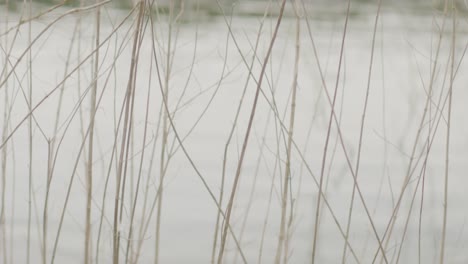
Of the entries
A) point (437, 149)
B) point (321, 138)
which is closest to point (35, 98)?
point (321, 138)

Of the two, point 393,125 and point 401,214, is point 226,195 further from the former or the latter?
point 393,125

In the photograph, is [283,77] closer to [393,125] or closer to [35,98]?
[393,125]

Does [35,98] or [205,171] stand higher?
[35,98]

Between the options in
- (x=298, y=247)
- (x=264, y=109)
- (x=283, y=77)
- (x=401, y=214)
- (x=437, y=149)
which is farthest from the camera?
(x=283, y=77)

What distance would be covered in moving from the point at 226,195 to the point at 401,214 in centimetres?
71

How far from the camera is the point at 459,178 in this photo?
4.18 m

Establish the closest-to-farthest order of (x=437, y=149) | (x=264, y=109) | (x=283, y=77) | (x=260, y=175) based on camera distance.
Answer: (x=260, y=175)
(x=437, y=149)
(x=264, y=109)
(x=283, y=77)

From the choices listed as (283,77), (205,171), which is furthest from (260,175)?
(283,77)

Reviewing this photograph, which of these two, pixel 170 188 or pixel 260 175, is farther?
pixel 260 175

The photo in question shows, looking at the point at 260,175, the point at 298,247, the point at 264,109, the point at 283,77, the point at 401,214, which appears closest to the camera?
the point at 298,247

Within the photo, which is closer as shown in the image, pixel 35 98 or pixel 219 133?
pixel 35 98

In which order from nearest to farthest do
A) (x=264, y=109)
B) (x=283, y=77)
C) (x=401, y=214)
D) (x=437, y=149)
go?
(x=401, y=214) → (x=437, y=149) → (x=264, y=109) → (x=283, y=77)

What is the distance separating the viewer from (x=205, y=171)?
13.7 feet

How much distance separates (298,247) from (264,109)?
1.86 m
